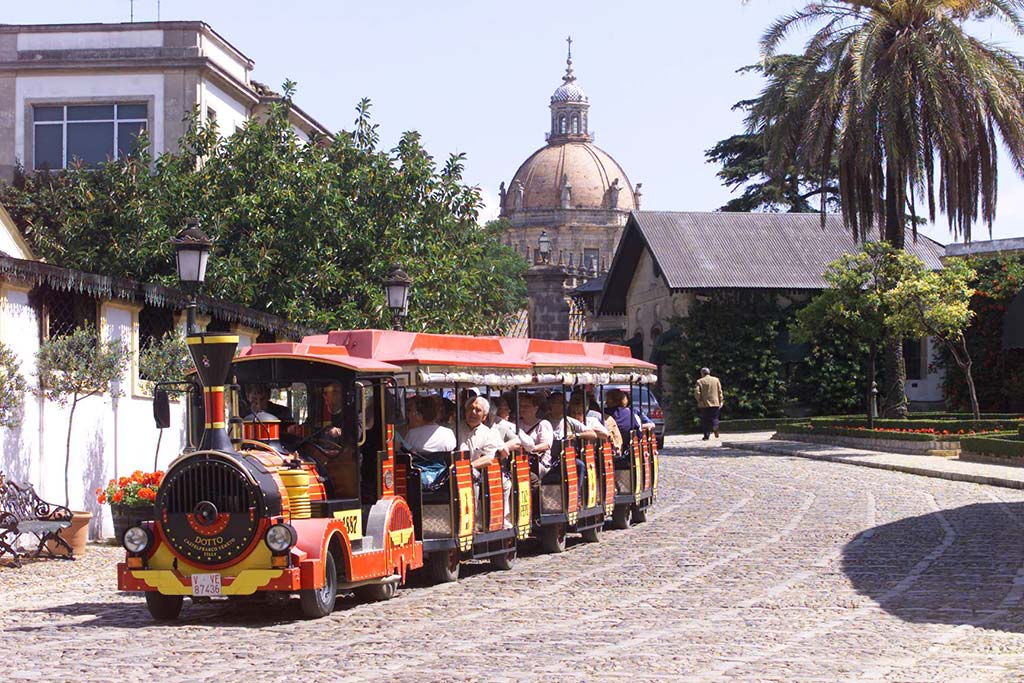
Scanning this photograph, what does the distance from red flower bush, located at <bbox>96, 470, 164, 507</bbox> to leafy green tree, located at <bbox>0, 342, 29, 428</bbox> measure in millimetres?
1604

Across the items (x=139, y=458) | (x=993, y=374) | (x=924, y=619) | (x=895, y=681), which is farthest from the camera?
(x=993, y=374)

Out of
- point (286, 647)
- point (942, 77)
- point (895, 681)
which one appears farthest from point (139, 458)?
point (942, 77)

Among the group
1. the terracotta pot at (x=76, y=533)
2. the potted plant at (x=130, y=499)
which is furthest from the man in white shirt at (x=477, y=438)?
the terracotta pot at (x=76, y=533)

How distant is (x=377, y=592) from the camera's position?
14172 mm

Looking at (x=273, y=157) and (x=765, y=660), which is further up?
(x=273, y=157)

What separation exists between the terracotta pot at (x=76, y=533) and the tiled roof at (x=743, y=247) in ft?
106

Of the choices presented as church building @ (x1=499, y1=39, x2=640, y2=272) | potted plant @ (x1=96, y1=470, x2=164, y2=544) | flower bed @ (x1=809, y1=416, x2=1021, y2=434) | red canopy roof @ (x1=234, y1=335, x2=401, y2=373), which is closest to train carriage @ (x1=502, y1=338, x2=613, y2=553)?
red canopy roof @ (x1=234, y1=335, x2=401, y2=373)

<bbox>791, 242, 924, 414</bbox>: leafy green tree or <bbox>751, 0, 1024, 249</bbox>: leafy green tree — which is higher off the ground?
<bbox>751, 0, 1024, 249</bbox>: leafy green tree

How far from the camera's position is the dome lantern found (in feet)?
591

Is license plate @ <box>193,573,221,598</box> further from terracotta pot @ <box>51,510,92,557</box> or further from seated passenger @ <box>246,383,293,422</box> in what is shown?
terracotta pot @ <box>51,510,92,557</box>

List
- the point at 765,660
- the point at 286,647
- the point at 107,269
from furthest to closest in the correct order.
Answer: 1. the point at 107,269
2. the point at 286,647
3. the point at 765,660

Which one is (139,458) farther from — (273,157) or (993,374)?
(993,374)

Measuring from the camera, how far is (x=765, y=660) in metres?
10.5

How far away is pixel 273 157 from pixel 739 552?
18.7 m
